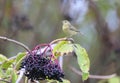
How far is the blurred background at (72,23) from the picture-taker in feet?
13.7

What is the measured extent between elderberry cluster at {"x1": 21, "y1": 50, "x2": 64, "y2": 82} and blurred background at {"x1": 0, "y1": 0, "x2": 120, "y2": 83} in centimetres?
236

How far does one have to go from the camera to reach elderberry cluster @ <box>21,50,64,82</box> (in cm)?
157

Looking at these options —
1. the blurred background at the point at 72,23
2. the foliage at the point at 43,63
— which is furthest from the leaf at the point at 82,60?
the blurred background at the point at 72,23

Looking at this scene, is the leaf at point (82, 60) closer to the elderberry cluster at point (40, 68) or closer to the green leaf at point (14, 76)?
the elderberry cluster at point (40, 68)

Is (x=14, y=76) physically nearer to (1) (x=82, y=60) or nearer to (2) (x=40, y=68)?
(2) (x=40, y=68)

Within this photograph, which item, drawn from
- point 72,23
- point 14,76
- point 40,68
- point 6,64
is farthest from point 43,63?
point 72,23

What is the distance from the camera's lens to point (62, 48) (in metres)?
1.78

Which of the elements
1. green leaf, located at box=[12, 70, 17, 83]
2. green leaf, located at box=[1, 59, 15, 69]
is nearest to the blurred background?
green leaf, located at box=[1, 59, 15, 69]

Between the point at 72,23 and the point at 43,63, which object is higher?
the point at 72,23

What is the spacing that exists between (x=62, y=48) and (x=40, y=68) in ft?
0.76

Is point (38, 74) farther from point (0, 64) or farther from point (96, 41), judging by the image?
point (96, 41)

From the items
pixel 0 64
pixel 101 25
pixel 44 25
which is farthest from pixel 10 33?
pixel 0 64

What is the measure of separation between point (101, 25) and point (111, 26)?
0.40 m

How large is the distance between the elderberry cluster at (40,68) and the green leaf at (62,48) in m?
0.14
